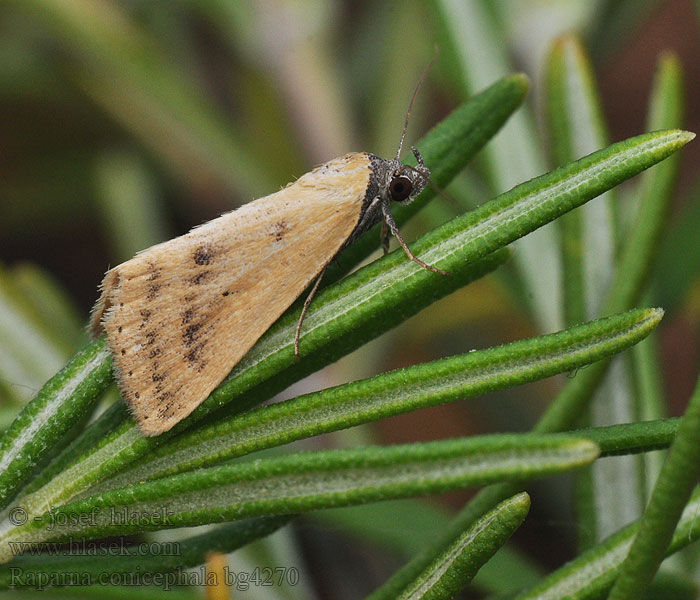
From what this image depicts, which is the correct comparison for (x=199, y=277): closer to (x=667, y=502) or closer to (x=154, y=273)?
(x=154, y=273)

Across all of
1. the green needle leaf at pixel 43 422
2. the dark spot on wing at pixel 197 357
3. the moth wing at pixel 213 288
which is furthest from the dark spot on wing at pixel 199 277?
the green needle leaf at pixel 43 422

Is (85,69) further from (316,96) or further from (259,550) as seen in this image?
(259,550)

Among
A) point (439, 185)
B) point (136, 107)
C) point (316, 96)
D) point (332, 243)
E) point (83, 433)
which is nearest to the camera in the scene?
point (83, 433)

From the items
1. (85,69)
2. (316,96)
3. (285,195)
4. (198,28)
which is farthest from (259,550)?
(198,28)

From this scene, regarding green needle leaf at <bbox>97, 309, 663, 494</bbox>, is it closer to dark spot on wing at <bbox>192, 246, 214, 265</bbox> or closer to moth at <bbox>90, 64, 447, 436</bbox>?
moth at <bbox>90, 64, 447, 436</bbox>

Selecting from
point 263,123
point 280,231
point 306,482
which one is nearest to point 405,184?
point 280,231

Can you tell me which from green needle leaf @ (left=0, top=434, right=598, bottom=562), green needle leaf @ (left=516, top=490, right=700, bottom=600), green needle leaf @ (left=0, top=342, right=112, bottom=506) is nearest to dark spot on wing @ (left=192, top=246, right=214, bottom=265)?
green needle leaf @ (left=0, top=342, right=112, bottom=506)

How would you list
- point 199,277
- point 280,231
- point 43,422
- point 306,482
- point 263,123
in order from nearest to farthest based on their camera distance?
point 306,482
point 43,422
point 199,277
point 280,231
point 263,123

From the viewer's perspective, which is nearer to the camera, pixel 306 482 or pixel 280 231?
pixel 306 482
